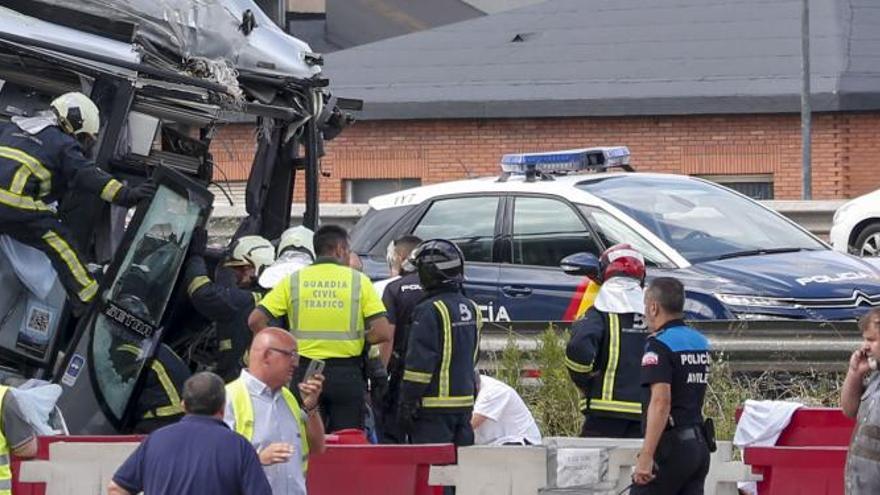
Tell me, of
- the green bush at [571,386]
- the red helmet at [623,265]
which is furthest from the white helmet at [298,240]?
the red helmet at [623,265]

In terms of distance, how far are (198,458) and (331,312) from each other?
2896 millimetres

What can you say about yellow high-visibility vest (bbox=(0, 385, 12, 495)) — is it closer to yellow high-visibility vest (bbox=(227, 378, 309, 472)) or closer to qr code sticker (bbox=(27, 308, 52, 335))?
yellow high-visibility vest (bbox=(227, 378, 309, 472))

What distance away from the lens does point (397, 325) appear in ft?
37.0

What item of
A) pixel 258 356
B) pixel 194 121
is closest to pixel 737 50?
pixel 194 121

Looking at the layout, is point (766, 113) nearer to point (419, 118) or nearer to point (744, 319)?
point (419, 118)

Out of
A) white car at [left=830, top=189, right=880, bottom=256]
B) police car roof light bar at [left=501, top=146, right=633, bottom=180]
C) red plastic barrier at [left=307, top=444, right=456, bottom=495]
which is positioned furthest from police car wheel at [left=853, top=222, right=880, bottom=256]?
red plastic barrier at [left=307, top=444, right=456, bottom=495]

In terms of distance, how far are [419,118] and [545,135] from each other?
1.78 meters

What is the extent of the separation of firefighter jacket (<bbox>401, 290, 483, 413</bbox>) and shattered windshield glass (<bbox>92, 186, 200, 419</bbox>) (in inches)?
55.3

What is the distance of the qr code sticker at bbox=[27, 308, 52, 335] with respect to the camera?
10.7 meters

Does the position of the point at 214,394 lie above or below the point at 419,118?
below

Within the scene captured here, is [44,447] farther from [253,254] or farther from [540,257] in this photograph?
[540,257]

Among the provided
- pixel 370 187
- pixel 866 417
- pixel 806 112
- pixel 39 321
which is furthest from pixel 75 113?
pixel 370 187

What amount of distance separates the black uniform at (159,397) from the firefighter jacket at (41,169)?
105cm

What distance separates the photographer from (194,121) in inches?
459
